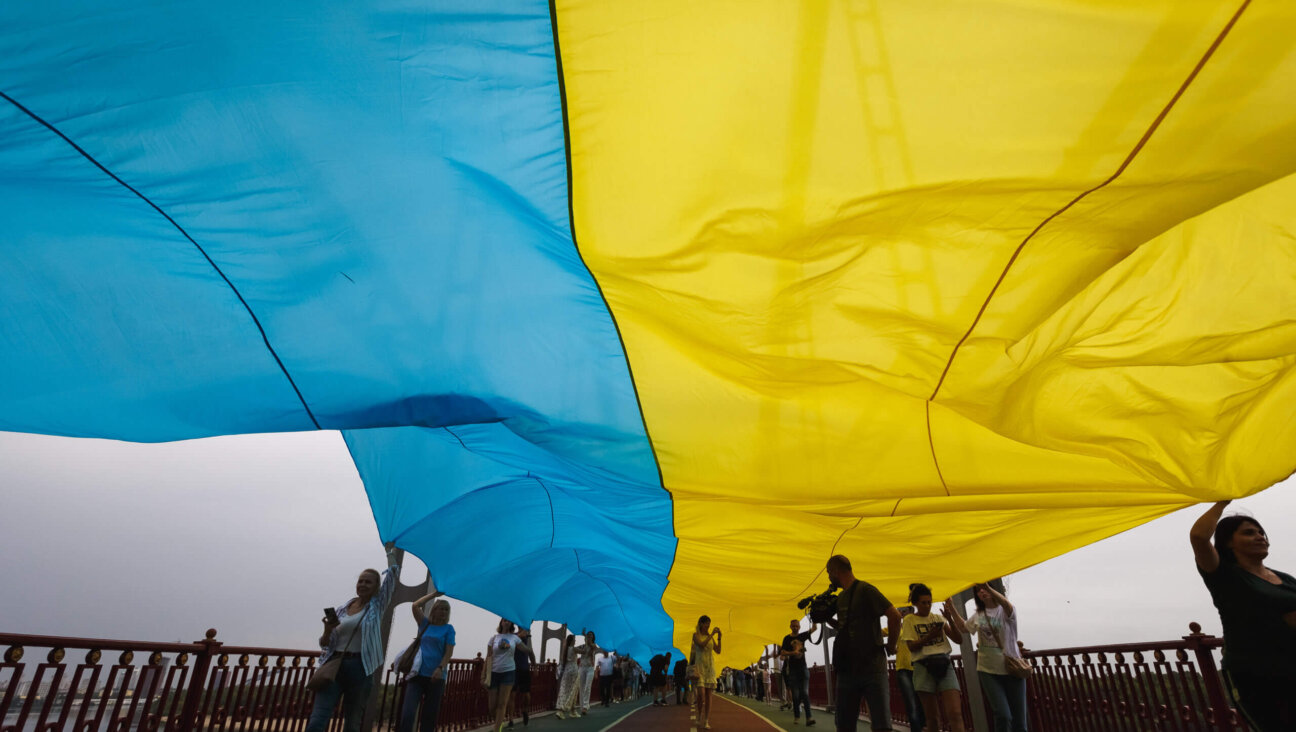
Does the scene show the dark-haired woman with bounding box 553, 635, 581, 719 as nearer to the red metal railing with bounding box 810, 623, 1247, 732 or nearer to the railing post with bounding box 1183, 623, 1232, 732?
the red metal railing with bounding box 810, 623, 1247, 732

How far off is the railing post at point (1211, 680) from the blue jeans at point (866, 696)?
2400mm

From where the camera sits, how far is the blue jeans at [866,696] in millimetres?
5070

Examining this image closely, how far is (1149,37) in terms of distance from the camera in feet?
6.79

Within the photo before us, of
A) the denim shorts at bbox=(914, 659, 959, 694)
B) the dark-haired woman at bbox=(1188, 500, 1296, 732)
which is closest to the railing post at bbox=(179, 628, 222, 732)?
the denim shorts at bbox=(914, 659, 959, 694)

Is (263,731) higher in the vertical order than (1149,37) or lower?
lower

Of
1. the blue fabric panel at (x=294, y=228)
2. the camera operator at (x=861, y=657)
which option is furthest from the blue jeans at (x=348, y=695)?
the camera operator at (x=861, y=657)

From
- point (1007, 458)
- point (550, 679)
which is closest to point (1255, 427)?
point (1007, 458)

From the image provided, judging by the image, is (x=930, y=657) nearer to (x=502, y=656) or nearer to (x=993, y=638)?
(x=993, y=638)

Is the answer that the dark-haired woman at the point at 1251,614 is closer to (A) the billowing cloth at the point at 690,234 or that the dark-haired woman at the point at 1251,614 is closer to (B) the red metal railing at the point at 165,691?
(A) the billowing cloth at the point at 690,234

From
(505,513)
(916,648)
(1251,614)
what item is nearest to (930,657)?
(916,648)

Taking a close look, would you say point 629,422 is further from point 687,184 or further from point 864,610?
point 864,610

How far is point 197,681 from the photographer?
5973 mm

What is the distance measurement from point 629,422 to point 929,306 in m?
2.04

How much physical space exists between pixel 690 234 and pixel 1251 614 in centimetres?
296
